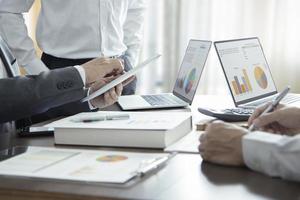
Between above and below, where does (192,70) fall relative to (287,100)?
above

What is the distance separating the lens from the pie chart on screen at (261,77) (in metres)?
1.75

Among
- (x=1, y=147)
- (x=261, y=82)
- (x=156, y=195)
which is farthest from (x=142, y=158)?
(x=261, y=82)

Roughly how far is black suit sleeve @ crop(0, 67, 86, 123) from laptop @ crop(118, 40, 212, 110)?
1.37ft

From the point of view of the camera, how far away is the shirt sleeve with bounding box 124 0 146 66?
2725mm

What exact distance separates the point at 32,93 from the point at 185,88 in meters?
0.73

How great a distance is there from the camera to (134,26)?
9.16 ft

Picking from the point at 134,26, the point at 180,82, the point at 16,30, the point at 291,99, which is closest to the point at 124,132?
the point at 180,82

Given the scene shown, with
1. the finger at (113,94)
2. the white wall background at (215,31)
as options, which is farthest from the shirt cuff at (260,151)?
the white wall background at (215,31)

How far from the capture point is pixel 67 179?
850 millimetres

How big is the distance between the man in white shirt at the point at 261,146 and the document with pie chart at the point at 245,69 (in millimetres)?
553

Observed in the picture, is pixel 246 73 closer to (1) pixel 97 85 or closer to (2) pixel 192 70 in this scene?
(2) pixel 192 70

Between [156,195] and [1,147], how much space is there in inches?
21.1

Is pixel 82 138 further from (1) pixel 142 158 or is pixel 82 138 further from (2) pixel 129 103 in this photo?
(2) pixel 129 103

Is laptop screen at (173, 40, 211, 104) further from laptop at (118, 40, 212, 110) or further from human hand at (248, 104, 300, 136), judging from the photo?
human hand at (248, 104, 300, 136)
